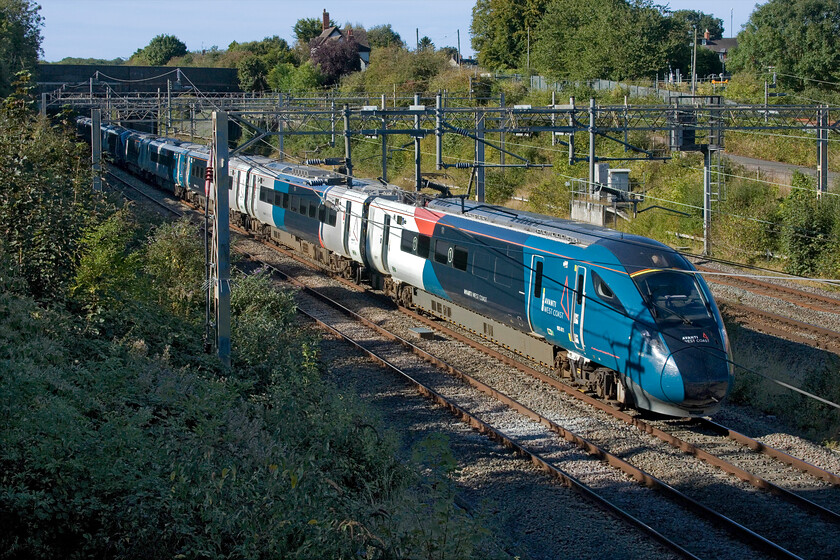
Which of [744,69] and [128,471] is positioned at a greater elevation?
[744,69]

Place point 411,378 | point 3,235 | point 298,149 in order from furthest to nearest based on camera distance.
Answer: point 298,149 < point 411,378 < point 3,235

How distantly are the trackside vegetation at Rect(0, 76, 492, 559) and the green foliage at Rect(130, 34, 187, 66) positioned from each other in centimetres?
9559

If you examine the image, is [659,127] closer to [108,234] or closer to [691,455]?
[691,455]

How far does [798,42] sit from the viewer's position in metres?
54.1

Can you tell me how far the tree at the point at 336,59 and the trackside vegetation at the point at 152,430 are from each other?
59.5 meters

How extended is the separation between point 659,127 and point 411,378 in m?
15.5

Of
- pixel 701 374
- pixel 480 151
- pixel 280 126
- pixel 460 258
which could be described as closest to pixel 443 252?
pixel 460 258

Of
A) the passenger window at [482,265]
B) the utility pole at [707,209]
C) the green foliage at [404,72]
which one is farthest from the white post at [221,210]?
the green foliage at [404,72]

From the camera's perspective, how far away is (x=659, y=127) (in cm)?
2622

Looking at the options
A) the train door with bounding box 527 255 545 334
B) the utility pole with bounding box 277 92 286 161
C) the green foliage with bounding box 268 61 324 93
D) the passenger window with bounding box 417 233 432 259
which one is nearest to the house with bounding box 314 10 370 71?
the green foliage with bounding box 268 61 324 93

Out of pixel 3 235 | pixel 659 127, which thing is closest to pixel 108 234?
pixel 3 235

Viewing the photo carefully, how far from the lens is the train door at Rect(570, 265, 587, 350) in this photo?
1282cm

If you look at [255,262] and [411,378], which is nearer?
[411,378]

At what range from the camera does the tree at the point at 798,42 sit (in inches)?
2052
